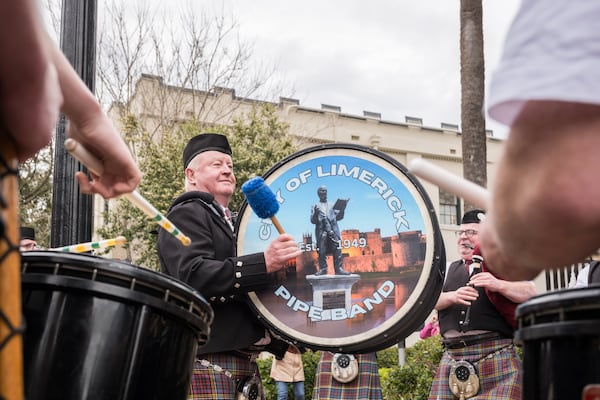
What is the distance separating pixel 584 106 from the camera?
2.92 ft

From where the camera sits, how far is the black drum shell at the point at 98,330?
5.50 feet

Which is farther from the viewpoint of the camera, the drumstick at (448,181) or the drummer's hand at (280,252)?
the drummer's hand at (280,252)

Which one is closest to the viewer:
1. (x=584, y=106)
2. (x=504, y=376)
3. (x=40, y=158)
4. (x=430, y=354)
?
(x=584, y=106)

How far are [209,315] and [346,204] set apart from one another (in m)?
1.41

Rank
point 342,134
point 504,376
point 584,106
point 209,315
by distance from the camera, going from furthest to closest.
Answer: point 342,134 → point 504,376 → point 209,315 → point 584,106

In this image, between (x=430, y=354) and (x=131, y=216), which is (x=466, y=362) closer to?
Result: (x=430, y=354)

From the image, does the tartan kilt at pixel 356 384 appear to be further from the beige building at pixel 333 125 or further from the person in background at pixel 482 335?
the beige building at pixel 333 125

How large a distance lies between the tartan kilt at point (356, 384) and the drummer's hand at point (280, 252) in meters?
1.38

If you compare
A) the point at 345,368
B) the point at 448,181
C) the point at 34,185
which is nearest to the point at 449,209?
the point at 34,185

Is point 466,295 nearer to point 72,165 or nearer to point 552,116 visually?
point 72,165

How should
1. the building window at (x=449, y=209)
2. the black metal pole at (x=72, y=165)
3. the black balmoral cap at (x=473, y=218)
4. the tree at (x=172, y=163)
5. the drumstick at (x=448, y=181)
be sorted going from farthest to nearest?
the building window at (x=449, y=209), the tree at (x=172, y=163), the black balmoral cap at (x=473, y=218), the black metal pole at (x=72, y=165), the drumstick at (x=448, y=181)

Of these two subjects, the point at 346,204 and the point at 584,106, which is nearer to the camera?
the point at 584,106

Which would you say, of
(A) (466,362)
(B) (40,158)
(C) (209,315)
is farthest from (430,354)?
(B) (40,158)

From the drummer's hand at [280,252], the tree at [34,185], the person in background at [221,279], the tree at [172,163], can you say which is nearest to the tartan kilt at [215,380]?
the person in background at [221,279]
